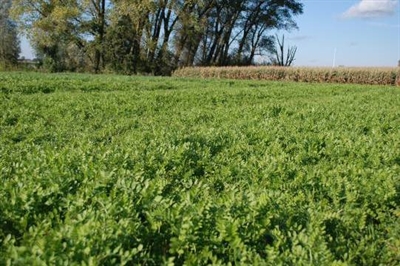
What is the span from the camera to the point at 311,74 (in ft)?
126

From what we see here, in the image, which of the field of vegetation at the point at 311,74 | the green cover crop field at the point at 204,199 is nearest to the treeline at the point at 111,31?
the field of vegetation at the point at 311,74

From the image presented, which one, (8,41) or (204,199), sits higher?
(8,41)

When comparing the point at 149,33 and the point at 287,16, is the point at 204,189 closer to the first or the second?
the point at 149,33

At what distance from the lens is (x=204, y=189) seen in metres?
3.87

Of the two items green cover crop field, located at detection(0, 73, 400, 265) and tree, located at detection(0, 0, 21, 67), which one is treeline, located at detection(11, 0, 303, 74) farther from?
green cover crop field, located at detection(0, 73, 400, 265)

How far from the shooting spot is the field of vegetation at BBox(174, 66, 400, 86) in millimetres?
34875

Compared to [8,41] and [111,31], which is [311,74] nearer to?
[111,31]

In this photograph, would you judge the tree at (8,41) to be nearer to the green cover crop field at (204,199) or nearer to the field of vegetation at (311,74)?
the field of vegetation at (311,74)

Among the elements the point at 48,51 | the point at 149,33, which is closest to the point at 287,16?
the point at 149,33

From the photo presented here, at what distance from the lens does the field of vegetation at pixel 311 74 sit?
34875 mm

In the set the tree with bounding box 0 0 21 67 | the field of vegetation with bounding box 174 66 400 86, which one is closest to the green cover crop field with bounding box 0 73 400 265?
the field of vegetation with bounding box 174 66 400 86

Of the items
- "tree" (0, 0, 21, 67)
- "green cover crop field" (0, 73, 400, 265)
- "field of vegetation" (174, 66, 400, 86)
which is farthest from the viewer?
"tree" (0, 0, 21, 67)

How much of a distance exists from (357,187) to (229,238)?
82.8 inches

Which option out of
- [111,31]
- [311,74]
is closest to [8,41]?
[111,31]
